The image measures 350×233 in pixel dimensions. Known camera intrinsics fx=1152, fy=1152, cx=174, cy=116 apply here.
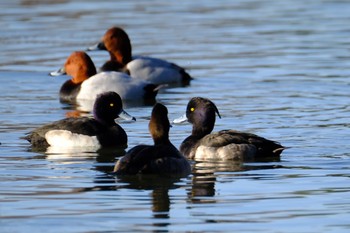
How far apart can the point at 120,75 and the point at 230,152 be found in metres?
6.31

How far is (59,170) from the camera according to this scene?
11.6m

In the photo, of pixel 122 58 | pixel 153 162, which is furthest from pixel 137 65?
pixel 153 162

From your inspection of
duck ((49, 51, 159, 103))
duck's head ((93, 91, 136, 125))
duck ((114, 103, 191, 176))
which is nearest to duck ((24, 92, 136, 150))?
duck's head ((93, 91, 136, 125))

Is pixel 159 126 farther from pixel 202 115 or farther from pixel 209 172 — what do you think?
pixel 202 115

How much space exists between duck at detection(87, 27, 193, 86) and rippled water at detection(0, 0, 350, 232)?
51 centimetres

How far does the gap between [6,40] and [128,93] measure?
19.5 feet

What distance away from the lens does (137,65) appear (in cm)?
1986

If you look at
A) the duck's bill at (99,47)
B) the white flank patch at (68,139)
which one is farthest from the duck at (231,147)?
the duck's bill at (99,47)

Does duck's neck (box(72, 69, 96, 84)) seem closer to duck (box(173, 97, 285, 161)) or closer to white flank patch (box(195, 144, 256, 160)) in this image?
duck (box(173, 97, 285, 161))

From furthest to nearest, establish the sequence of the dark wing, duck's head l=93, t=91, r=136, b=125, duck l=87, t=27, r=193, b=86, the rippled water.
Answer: duck l=87, t=27, r=193, b=86 < duck's head l=93, t=91, r=136, b=125 < the dark wing < the rippled water

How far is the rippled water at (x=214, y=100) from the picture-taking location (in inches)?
368

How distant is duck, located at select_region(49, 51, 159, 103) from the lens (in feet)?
58.7

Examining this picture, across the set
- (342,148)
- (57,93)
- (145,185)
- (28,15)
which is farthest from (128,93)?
(28,15)

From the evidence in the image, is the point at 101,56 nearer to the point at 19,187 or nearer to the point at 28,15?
the point at 28,15
